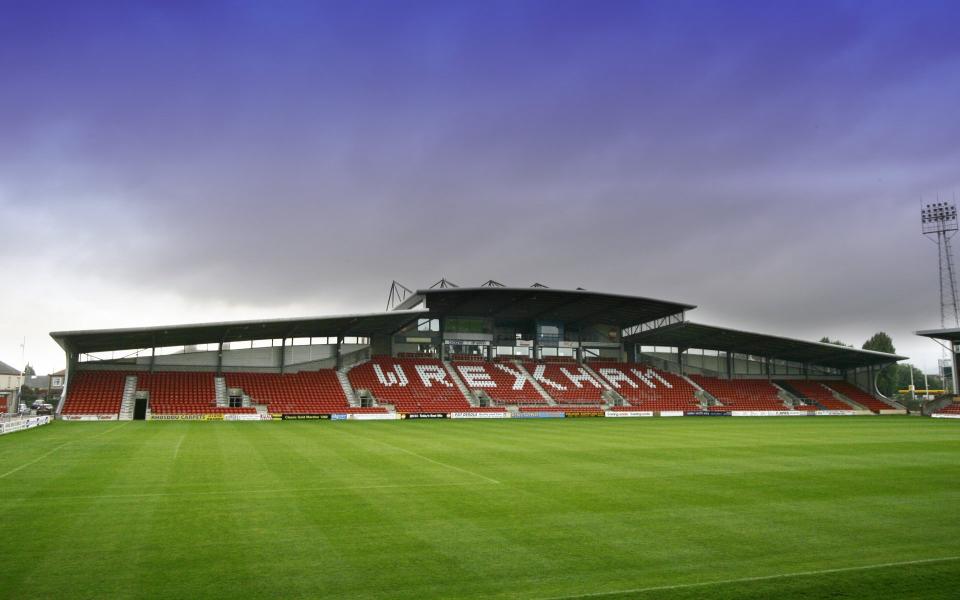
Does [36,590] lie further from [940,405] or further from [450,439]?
[940,405]

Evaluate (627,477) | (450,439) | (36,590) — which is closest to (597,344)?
(450,439)

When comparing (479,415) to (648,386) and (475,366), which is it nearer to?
(475,366)

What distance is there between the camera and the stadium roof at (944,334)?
65.4 m

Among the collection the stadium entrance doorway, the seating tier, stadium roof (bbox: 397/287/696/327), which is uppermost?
stadium roof (bbox: 397/287/696/327)

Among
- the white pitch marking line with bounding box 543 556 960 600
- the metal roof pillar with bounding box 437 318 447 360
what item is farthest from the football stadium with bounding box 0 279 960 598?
the metal roof pillar with bounding box 437 318 447 360

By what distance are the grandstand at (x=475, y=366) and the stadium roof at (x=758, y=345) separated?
0.75 ft

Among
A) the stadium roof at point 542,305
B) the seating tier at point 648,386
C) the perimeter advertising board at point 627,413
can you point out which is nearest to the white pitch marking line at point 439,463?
the stadium roof at point 542,305

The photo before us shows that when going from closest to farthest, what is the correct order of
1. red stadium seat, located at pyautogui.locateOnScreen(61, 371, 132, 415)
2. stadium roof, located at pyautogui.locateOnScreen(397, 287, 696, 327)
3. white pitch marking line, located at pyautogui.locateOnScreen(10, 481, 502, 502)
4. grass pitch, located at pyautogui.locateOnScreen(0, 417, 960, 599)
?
grass pitch, located at pyautogui.locateOnScreen(0, 417, 960, 599) < white pitch marking line, located at pyautogui.locateOnScreen(10, 481, 502, 502) < red stadium seat, located at pyautogui.locateOnScreen(61, 371, 132, 415) < stadium roof, located at pyautogui.locateOnScreen(397, 287, 696, 327)

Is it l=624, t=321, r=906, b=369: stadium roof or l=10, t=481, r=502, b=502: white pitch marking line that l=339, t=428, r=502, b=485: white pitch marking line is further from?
l=624, t=321, r=906, b=369: stadium roof

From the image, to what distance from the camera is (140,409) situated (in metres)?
49.0

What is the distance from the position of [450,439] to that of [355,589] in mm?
23442

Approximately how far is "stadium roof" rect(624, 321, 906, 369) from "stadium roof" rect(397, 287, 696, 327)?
2227 mm

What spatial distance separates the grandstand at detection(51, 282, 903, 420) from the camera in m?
50.7

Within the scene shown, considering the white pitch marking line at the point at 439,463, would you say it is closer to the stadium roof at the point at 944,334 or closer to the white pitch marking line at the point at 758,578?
the white pitch marking line at the point at 758,578
